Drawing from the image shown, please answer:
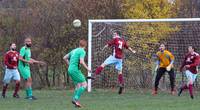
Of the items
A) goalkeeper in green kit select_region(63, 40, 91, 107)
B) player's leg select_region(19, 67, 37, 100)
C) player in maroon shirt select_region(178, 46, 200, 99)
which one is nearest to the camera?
goalkeeper in green kit select_region(63, 40, 91, 107)

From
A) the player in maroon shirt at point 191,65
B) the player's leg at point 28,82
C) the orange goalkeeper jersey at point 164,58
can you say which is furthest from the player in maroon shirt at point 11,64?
the player in maroon shirt at point 191,65

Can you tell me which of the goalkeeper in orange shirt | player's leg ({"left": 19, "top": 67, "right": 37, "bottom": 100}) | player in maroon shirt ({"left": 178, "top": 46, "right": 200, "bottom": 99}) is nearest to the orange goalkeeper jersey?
the goalkeeper in orange shirt

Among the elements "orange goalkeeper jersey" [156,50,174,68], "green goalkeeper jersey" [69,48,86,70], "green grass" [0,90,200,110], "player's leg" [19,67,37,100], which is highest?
"orange goalkeeper jersey" [156,50,174,68]

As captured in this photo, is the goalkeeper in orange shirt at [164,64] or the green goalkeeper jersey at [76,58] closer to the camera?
the green goalkeeper jersey at [76,58]

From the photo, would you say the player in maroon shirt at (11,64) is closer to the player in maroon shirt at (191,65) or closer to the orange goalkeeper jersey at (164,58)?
the orange goalkeeper jersey at (164,58)

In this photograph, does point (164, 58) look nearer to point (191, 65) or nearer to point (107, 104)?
point (191, 65)

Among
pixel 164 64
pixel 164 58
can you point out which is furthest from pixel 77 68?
pixel 164 64

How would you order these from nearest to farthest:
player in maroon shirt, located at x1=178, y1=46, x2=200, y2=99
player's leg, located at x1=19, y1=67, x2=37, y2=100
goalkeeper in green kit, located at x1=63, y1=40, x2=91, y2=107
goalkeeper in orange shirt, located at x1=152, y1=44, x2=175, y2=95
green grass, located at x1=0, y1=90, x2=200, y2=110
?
green grass, located at x1=0, y1=90, x2=200, y2=110 → goalkeeper in green kit, located at x1=63, y1=40, x2=91, y2=107 → player's leg, located at x1=19, y1=67, x2=37, y2=100 → player in maroon shirt, located at x1=178, y1=46, x2=200, y2=99 → goalkeeper in orange shirt, located at x1=152, y1=44, x2=175, y2=95

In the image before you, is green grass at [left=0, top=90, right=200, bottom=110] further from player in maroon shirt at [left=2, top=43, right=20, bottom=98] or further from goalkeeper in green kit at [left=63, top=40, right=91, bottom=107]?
player in maroon shirt at [left=2, top=43, right=20, bottom=98]

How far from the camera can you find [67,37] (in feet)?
98.0

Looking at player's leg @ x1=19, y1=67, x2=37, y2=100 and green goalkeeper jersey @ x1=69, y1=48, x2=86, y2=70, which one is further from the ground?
green goalkeeper jersey @ x1=69, y1=48, x2=86, y2=70

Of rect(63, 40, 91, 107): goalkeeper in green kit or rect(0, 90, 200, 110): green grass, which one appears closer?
rect(0, 90, 200, 110): green grass

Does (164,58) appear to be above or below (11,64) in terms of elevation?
above

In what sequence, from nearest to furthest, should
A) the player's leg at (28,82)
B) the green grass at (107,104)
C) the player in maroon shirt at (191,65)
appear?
1. the green grass at (107,104)
2. the player's leg at (28,82)
3. the player in maroon shirt at (191,65)
